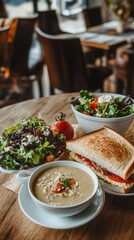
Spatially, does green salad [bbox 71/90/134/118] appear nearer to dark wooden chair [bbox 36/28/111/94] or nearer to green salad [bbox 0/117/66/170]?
green salad [bbox 0/117/66/170]

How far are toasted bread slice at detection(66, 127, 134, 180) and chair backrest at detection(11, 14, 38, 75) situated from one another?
2.21 metres

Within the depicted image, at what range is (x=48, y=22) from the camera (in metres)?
3.58

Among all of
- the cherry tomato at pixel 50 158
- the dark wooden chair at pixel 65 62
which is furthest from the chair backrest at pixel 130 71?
the cherry tomato at pixel 50 158

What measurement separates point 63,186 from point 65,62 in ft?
6.16

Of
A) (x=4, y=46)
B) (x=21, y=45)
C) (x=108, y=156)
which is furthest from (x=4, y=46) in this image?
(x=108, y=156)

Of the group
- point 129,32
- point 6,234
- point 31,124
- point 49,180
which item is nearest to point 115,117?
point 31,124

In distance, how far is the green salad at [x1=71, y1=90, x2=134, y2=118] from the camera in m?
1.22

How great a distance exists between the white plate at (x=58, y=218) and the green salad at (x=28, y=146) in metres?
0.12

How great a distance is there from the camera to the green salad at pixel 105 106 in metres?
1.22

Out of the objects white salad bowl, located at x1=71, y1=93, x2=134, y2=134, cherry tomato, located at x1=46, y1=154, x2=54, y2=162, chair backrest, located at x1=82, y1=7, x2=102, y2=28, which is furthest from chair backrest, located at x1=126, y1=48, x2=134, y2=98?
chair backrest, located at x1=82, y1=7, x2=102, y2=28

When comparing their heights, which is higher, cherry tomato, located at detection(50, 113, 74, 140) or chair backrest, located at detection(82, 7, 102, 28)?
cherry tomato, located at detection(50, 113, 74, 140)

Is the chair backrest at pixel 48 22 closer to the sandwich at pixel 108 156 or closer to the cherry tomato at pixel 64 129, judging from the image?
the cherry tomato at pixel 64 129

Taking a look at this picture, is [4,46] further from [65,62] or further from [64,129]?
[64,129]

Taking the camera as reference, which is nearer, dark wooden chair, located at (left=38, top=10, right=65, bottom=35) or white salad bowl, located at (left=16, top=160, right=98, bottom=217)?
white salad bowl, located at (left=16, top=160, right=98, bottom=217)
